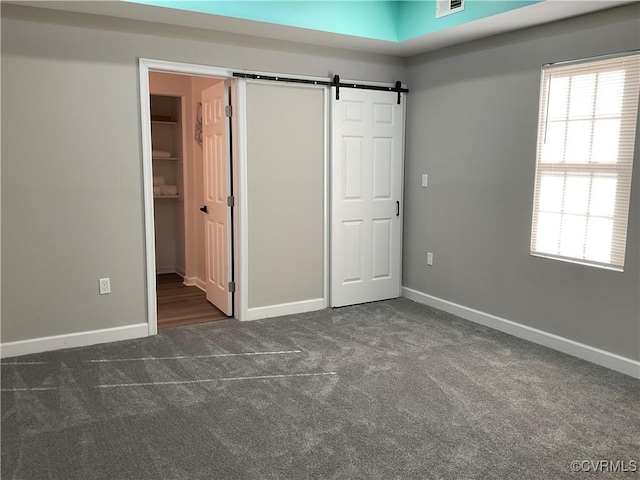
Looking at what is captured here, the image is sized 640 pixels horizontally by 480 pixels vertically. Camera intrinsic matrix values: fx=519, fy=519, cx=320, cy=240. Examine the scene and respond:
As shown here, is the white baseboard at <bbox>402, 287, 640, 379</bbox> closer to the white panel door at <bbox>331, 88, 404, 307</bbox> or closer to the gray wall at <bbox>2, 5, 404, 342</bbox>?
the white panel door at <bbox>331, 88, 404, 307</bbox>

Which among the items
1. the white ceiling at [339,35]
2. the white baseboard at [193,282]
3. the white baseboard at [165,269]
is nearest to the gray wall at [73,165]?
the white ceiling at [339,35]

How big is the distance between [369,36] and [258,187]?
1.60 m

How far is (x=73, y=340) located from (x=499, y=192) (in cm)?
360

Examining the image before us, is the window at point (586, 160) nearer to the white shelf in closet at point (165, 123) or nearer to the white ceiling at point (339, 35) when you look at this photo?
the white ceiling at point (339, 35)

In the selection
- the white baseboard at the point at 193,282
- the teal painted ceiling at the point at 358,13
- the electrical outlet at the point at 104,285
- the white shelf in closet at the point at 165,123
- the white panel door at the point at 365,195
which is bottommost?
the white baseboard at the point at 193,282

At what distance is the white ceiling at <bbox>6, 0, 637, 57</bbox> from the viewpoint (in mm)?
3463

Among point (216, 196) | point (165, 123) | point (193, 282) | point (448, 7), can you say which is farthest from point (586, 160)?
point (165, 123)

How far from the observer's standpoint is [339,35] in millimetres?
4289

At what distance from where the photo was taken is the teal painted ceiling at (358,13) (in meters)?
3.67

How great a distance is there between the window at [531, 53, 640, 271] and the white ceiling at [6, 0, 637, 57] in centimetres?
40

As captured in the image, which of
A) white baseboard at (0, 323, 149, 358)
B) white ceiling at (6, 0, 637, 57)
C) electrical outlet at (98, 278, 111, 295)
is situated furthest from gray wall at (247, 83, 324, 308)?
electrical outlet at (98, 278, 111, 295)

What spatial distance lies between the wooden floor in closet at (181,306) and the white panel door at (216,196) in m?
0.11

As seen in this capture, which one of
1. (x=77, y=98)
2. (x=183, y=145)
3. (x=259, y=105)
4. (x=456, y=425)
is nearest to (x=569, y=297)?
(x=456, y=425)

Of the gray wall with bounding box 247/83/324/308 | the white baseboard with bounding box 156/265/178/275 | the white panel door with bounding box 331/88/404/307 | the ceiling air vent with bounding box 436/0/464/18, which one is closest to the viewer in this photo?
the ceiling air vent with bounding box 436/0/464/18
